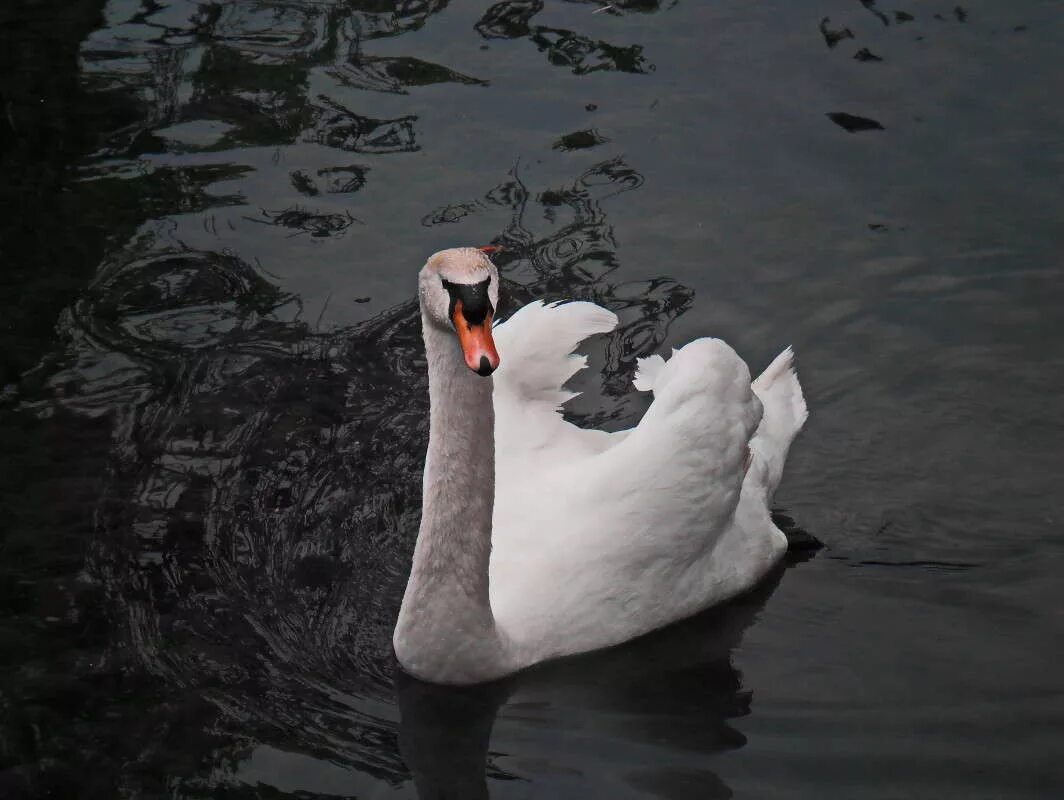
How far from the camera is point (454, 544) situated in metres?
6.18

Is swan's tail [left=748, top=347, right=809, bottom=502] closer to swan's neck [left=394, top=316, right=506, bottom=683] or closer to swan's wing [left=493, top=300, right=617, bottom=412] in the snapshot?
swan's wing [left=493, top=300, right=617, bottom=412]

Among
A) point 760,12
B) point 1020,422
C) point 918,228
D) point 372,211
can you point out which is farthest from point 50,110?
point 1020,422

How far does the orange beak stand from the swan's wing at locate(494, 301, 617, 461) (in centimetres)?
182

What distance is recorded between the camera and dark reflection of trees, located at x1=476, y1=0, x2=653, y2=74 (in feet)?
36.8

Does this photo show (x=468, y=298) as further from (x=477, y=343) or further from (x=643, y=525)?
(x=643, y=525)

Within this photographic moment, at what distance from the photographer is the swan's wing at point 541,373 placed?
7449 mm

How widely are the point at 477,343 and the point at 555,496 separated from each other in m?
1.57

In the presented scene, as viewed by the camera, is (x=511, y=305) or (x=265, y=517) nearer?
(x=265, y=517)

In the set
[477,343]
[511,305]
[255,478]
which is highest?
[477,343]

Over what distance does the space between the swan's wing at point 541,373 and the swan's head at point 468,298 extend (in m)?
1.71

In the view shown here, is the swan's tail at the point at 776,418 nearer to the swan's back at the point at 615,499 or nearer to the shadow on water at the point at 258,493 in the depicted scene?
the swan's back at the point at 615,499

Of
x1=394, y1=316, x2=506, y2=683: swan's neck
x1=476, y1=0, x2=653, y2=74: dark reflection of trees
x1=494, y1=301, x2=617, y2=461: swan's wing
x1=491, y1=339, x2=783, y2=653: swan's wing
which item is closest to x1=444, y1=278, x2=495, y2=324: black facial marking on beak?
x1=394, y1=316, x2=506, y2=683: swan's neck

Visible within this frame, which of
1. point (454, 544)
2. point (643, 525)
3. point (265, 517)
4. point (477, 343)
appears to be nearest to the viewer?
point (477, 343)

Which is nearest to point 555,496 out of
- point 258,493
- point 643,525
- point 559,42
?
point 643,525
